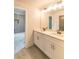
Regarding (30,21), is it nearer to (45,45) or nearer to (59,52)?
(45,45)

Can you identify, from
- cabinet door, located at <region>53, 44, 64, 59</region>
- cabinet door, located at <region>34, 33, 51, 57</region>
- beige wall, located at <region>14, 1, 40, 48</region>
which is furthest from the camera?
beige wall, located at <region>14, 1, 40, 48</region>

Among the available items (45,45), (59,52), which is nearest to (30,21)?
(45,45)

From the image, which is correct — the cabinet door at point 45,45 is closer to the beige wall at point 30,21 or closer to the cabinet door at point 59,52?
the cabinet door at point 59,52

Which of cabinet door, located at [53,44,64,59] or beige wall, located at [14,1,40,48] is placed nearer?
cabinet door, located at [53,44,64,59]

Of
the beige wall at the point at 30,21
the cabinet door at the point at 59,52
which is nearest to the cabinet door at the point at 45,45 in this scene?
the cabinet door at the point at 59,52

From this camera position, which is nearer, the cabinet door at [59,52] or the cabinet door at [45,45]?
the cabinet door at [59,52]

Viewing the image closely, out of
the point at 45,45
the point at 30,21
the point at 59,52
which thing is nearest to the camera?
the point at 59,52

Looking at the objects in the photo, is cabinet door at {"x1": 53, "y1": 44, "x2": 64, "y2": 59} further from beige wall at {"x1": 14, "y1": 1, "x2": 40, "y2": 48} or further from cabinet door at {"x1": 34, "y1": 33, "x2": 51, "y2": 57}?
beige wall at {"x1": 14, "y1": 1, "x2": 40, "y2": 48}

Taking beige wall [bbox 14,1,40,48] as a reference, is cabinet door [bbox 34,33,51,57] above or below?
below

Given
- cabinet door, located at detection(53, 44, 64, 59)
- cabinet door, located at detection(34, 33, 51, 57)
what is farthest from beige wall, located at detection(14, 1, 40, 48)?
cabinet door, located at detection(53, 44, 64, 59)
